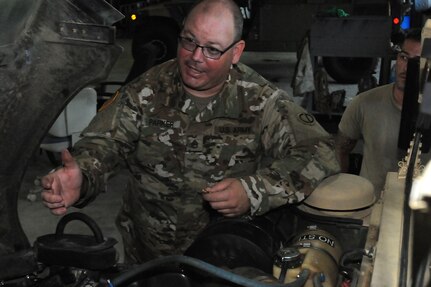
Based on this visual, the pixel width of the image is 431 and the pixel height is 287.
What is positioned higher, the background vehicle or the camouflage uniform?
the background vehicle

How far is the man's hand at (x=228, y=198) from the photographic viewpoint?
1.42 m

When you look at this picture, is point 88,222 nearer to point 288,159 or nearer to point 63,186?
point 63,186

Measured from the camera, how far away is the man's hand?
1.42 meters

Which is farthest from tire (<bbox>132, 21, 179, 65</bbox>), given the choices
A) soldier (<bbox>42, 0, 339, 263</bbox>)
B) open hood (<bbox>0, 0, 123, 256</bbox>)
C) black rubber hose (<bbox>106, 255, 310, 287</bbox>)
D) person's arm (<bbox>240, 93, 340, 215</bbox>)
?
black rubber hose (<bbox>106, 255, 310, 287</bbox>)

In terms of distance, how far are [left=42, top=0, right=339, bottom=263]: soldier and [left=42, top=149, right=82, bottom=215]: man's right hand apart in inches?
3.7

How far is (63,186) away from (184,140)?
54 centimetres

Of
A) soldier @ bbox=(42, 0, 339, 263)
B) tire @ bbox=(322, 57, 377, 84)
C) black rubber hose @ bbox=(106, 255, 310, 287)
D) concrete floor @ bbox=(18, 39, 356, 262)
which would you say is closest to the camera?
black rubber hose @ bbox=(106, 255, 310, 287)

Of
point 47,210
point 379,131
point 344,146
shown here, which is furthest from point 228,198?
point 47,210

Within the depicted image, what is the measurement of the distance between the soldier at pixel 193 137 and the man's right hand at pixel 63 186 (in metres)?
0.09

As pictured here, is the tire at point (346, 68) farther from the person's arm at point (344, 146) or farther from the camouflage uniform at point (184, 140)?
the camouflage uniform at point (184, 140)

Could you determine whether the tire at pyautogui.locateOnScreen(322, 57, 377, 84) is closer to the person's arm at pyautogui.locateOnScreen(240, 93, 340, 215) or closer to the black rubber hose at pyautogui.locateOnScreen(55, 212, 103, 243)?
Answer: the person's arm at pyautogui.locateOnScreen(240, 93, 340, 215)

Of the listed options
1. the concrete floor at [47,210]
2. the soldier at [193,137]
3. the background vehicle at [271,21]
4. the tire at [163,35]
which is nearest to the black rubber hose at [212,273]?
the soldier at [193,137]

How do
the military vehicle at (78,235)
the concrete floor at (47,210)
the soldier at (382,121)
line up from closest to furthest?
the military vehicle at (78,235), the soldier at (382,121), the concrete floor at (47,210)

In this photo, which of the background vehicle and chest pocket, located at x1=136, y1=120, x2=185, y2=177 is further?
the background vehicle
